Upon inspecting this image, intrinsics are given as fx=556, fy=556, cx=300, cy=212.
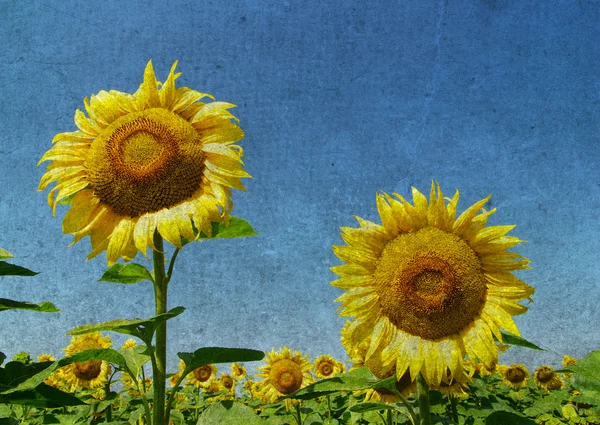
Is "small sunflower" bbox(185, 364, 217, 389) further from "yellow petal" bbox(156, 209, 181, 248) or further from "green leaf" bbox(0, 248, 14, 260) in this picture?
"green leaf" bbox(0, 248, 14, 260)

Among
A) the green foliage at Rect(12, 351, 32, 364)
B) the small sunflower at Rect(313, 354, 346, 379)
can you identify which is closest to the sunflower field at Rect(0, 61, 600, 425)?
the small sunflower at Rect(313, 354, 346, 379)

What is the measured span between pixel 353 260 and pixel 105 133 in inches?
59.2

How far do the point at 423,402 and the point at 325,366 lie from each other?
17.8 feet

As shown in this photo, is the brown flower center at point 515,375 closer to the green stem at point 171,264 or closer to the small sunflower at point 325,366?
the small sunflower at point 325,366

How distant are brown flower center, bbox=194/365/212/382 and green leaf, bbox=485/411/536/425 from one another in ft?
22.5

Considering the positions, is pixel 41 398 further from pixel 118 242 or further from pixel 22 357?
pixel 22 357

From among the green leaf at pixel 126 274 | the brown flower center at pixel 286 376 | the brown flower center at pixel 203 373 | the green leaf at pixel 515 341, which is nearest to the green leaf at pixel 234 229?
the green leaf at pixel 126 274

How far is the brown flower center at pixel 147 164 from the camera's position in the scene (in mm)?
2848

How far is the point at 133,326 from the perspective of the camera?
8.01 feet

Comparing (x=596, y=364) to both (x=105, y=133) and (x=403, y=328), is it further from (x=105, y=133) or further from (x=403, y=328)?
(x=105, y=133)

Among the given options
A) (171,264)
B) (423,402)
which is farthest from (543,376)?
(171,264)

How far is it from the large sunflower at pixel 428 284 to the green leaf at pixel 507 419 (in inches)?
11.3

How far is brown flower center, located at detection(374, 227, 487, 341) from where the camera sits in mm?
2789

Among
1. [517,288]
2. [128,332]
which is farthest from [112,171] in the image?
[517,288]
